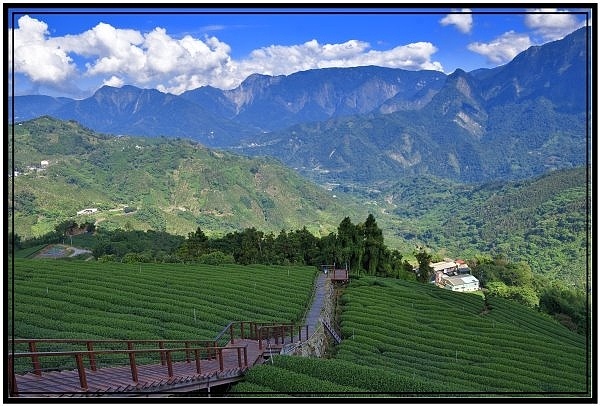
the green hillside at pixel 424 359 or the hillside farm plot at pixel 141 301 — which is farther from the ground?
the hillside farm plot at pixel 141 301

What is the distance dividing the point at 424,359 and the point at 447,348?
226 cm

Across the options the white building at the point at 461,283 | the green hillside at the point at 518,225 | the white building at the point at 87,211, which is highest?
the white building at the point at 87,211

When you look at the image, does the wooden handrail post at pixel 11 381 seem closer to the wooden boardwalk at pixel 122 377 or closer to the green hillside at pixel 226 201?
the wooden boardwalk at pixel 122 377

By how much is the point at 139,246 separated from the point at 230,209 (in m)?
87.2

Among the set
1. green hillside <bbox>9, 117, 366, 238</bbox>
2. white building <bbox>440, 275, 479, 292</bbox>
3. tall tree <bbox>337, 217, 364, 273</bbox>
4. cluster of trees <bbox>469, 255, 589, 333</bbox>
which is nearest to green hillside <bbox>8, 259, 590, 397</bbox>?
tall tree <bbox>337, 217, 364, 273</bbox>

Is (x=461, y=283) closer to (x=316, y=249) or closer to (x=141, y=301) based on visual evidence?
(x=316, y=249)

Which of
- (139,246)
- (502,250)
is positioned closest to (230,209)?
(502,250)

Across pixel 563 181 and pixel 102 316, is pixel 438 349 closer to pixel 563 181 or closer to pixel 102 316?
pixel 102 316

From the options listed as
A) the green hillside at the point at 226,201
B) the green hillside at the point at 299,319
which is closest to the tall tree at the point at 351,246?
the green hillside at the point at 299,319

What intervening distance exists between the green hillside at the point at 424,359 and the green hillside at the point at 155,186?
259 ft

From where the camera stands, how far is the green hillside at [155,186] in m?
104

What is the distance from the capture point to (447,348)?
1728 cm

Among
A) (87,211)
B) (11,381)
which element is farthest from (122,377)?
(87,211)

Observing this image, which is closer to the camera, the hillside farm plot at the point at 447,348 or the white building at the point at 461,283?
the hillside farm plot at the point at 447,348
